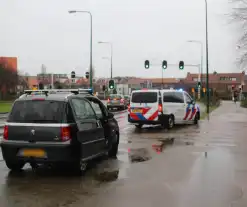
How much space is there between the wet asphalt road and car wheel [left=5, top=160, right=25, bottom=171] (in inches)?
7.5

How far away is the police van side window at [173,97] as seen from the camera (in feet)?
61.0

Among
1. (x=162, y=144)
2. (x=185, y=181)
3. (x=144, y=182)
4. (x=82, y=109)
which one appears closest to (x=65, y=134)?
(x=82, y=109)

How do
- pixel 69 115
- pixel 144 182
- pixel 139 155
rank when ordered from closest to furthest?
pixel 144 182
pixel 69 115
pixel 139 155

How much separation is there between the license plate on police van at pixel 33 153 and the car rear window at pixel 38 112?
55 centimetres

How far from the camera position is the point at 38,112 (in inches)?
311

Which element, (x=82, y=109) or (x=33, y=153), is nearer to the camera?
(x=33, y=153)

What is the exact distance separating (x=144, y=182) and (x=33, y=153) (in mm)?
2144

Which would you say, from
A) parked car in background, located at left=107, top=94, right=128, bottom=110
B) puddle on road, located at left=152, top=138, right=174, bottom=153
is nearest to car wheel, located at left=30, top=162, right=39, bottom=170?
puddle on road, located at left=152, top=138, right=174, bottom=153

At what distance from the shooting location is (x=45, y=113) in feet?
25.7

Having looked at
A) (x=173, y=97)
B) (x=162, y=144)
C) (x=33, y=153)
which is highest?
(x=173, y=97)

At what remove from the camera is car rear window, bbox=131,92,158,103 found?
17734mm

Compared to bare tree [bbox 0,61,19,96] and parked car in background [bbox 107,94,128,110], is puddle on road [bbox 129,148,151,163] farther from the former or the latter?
bare tree [bbox 0,61,19,96]

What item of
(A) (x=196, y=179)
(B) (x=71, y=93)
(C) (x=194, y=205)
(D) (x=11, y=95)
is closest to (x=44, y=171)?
(B) (x=71, y=93)

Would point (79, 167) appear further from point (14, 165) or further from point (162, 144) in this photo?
point (162, 144)
